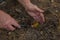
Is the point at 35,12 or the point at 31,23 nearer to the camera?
the point at 35,12

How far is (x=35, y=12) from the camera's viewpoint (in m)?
2.05

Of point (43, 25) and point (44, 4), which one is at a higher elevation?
point (44, 4)

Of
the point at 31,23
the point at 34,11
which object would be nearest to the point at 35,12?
the point at 34,11

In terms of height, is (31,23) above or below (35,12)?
below

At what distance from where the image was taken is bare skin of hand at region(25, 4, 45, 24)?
203cm

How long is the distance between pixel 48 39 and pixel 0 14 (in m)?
0.45

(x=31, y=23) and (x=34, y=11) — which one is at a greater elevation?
A: (x=34, y=11)

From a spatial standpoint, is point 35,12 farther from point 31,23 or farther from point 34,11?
point 31,23

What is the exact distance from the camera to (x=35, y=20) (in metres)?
2.15

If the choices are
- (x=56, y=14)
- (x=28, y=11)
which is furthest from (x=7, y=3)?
(x=56, y=14)

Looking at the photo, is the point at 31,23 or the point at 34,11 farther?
the point at 31,23

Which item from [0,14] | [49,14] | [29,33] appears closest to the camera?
[0,14]

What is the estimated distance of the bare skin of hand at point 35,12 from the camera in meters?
2.03

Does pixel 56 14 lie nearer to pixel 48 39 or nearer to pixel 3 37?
pixel 48 39
